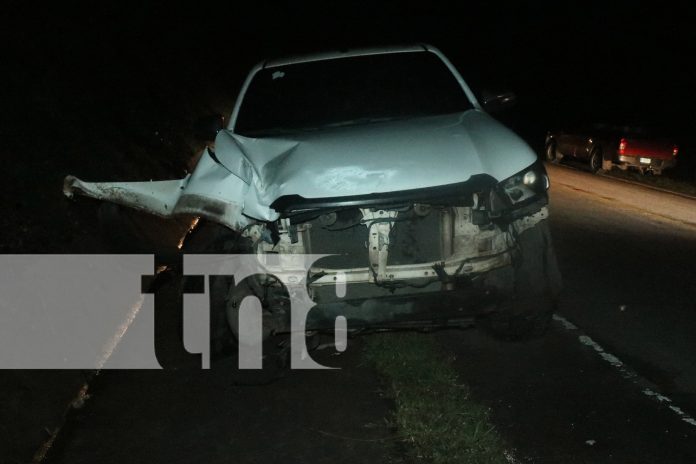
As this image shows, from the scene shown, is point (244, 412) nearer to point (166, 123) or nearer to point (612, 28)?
point (166, 123)

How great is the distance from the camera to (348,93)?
645 cm

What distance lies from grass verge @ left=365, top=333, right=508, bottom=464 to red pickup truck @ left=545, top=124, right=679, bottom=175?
14.0 m

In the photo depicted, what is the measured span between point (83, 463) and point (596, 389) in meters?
3.13

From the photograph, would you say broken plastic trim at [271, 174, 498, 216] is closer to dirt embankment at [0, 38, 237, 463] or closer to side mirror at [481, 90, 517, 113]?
dirt embankment at [0, 38, 237, 463]

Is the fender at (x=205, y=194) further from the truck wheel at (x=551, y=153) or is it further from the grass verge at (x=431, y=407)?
the truck wheel at (x=551, y=153)

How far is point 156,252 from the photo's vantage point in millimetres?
5281

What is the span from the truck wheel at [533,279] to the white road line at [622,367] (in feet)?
2.07

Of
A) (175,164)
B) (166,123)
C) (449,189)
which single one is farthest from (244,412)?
(166,123)

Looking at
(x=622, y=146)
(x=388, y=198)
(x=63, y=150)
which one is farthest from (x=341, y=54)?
(x=622, y=146)

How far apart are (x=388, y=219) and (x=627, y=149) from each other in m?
15.0

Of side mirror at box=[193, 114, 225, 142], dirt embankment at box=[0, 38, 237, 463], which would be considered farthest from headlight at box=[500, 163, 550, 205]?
side mirror at box=[193, 114, 225, 142]

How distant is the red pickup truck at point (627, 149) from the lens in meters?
18.0

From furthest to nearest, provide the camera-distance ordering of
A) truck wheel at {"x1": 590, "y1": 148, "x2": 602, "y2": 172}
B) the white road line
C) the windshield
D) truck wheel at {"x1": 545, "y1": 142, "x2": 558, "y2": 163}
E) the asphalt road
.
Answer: truck wheel at {"x1": 545, "y1": 142, "x2": 558, "y2": 163} → truck wheel at {"x1": 590, "y1": 148, "x2": 602, "y2": 172} → the windshield → the white road line → the asphalt road

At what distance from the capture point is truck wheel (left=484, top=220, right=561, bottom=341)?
492cm
